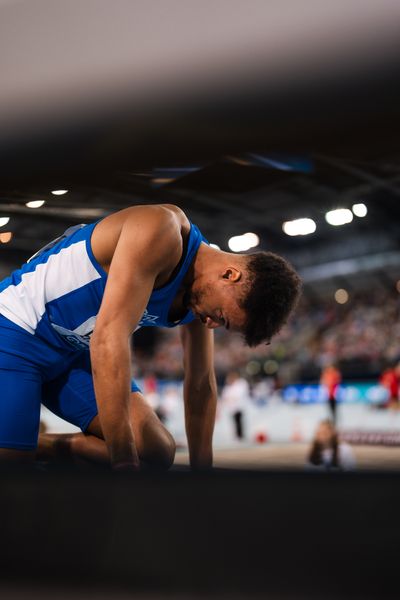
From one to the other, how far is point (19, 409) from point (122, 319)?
285 mm

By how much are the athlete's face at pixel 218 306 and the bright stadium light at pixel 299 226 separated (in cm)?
10

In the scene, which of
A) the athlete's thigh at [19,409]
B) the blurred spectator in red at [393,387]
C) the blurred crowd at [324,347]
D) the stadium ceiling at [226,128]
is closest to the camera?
the stadium ceiling at [226,128]

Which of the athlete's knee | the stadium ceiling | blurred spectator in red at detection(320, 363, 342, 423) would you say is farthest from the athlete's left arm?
blurred spectator in red at detection(320, 363, 342, 423)

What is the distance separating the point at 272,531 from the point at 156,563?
0.11 metres

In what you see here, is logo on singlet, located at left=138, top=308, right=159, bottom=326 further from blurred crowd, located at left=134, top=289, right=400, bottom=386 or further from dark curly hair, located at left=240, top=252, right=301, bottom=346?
blurred crowd, located at left=134, top=289, right=400, bottom=386

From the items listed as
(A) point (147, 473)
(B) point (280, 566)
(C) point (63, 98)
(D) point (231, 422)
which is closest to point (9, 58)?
(C) point (63, 98)

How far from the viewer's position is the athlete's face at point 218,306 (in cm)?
72

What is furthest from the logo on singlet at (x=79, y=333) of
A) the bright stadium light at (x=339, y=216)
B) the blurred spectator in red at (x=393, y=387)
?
the blurred spectator in red at (x=393, y=387)

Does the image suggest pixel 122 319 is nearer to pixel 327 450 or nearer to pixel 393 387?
pixel 327 450

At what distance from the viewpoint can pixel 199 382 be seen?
986mm

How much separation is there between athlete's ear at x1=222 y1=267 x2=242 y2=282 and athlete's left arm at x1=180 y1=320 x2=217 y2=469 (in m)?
0.22

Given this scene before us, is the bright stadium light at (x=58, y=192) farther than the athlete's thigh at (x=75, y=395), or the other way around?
the athlete's thigh at (x=75, y=395)

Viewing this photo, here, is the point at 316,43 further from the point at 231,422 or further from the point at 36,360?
the point at 231,422

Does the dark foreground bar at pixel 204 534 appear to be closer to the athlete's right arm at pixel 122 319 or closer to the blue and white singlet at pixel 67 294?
the athlete's right arm at pixel 122 319
